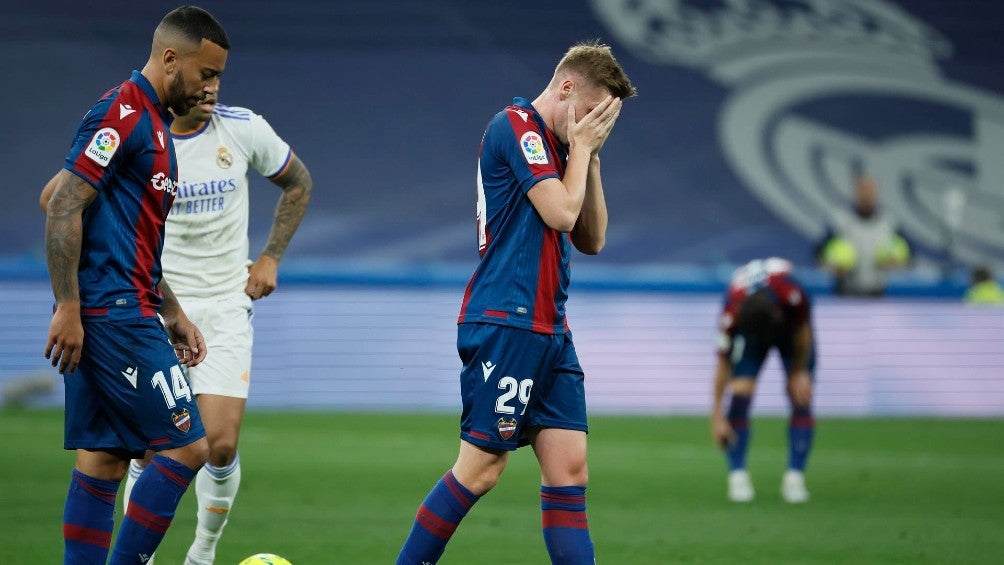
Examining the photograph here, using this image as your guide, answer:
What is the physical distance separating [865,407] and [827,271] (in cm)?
208

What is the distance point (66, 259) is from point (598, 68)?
201 cm

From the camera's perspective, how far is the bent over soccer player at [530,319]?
5.44 m

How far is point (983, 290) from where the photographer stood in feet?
60.0

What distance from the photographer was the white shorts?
22.1ft

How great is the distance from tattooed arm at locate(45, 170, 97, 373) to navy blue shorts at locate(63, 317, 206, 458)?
0.13 m

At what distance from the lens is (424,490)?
10688mm

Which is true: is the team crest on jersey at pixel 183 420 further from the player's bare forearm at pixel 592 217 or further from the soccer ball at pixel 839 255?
the soccer ball at pixel 839 255

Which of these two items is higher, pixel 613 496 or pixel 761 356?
pixel 761 356

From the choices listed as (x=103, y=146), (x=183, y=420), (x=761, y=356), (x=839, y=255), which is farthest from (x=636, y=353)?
(x=103, y=146)

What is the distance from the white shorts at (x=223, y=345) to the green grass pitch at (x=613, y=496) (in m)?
1.07

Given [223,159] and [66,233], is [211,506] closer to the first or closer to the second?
[223,159]

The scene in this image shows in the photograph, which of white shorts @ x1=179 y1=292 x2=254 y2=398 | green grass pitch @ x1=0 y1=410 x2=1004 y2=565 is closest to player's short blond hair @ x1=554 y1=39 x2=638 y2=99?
white shorts @ x1=179 y1=292 x2=254 y2=398

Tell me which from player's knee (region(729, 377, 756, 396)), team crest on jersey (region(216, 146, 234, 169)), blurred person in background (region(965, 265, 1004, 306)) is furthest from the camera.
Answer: blurred person in background (region(965, 265, 1004, 306))

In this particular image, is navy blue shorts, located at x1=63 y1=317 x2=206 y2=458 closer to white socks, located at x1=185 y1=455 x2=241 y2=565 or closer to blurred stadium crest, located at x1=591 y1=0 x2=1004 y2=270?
white socks, located at x1=185 y1=455 x2=241 y2=565
